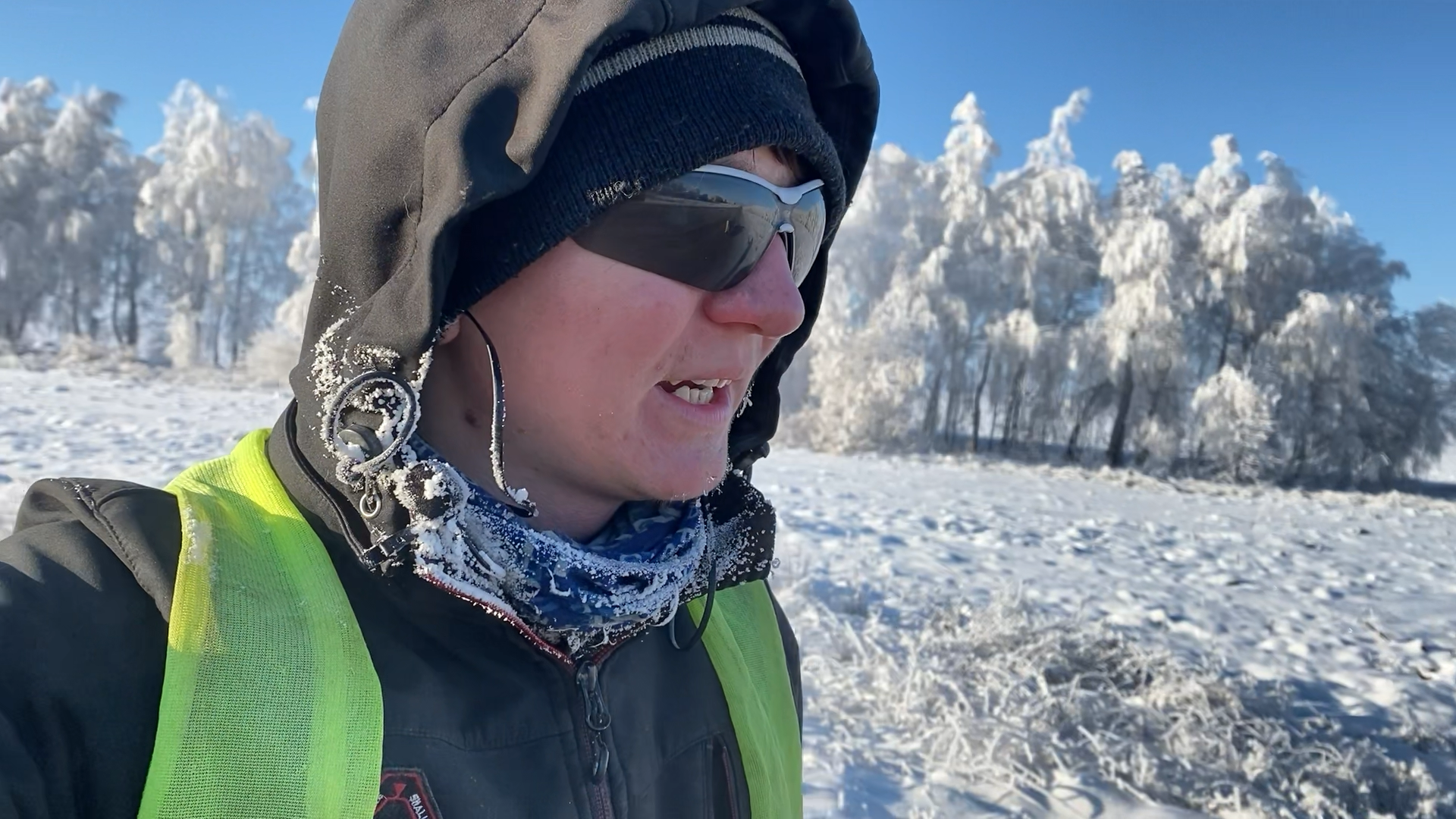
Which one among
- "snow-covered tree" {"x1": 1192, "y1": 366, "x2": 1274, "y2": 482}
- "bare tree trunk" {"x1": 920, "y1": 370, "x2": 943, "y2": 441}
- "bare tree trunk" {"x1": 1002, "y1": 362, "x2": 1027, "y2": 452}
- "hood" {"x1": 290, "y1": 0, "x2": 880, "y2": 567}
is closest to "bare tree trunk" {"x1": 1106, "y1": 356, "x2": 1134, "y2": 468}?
"snow-covered tree" {"x1": 1192, "y1": 366, "x2": 1274, "y2": 482}

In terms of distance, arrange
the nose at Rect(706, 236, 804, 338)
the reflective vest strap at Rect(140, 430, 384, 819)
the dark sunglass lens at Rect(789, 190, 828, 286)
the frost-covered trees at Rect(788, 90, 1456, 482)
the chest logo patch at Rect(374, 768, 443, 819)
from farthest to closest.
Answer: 1. the frost-covered trees at Rect(788, 90, 1456, 482)
2. the dark sunglass lens at Rect(789, 190, 828, 286)
3. the nose at Rect(706, 236, 804, 338)
4. the chest logo patch at Rect(374, 768, 443, 819)
5. the reflective vest strap at Rect(140, 430, 384, 819)

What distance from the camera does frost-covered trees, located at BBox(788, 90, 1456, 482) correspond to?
18.6 meters

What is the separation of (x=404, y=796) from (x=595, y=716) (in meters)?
0.27

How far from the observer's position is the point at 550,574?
1062 mm

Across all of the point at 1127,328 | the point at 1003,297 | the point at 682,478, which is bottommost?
the point at 682,478

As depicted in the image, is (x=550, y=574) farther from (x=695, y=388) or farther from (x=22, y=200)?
(x=22, y=200)

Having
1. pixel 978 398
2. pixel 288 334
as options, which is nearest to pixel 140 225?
pixel 288 334

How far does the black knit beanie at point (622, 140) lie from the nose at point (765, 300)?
17 cm

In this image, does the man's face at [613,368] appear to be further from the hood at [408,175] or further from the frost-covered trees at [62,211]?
the frost-covered trees at [62,211]

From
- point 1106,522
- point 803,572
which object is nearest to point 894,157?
point 1106,522

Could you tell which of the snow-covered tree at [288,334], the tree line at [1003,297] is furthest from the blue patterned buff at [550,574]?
the snow-covered tree at [288,334]

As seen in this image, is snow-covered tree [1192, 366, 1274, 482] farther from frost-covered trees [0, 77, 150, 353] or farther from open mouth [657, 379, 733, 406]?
frost-covered trees [0, 77, 150, 353]

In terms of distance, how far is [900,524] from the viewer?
7.89 metres

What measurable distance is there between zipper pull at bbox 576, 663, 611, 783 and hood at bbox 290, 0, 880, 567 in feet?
1.06
